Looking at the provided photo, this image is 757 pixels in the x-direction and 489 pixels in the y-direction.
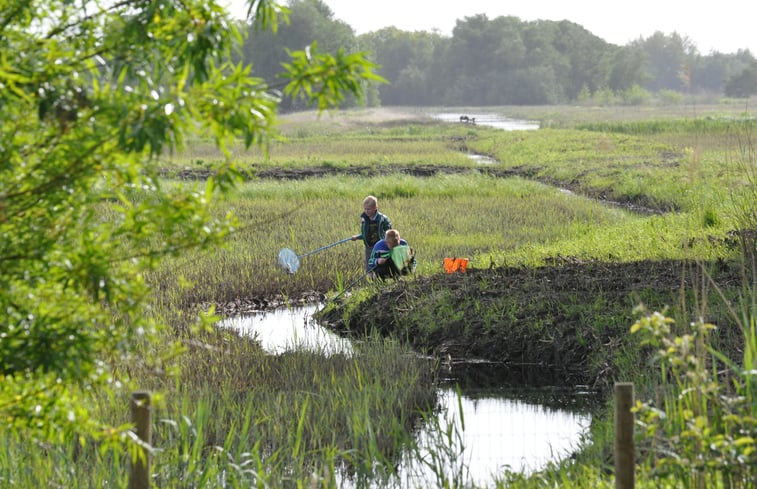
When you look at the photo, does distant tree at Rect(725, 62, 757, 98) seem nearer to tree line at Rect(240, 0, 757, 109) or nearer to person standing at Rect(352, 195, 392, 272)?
tree line at Rect(240, 0, 757, 109)

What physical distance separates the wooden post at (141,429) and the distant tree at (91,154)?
0.86 ft

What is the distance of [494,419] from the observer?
25.8 ft

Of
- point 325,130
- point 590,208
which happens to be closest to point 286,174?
point 590,208

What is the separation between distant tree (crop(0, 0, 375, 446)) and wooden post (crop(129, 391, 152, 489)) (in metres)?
0.26

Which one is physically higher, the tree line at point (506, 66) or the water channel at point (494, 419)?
the tree line at point (506, 66)

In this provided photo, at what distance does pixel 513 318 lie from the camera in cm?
980

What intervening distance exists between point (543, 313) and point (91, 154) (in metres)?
7.05

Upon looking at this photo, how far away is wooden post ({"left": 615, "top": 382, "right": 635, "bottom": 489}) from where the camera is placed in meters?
4.08

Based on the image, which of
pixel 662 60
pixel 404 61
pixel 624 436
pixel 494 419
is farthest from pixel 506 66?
pixel 624 436

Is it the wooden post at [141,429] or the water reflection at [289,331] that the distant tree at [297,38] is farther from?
the wooden post at [141,429]

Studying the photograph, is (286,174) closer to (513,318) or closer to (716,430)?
(513,318)

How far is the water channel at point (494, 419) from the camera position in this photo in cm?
659

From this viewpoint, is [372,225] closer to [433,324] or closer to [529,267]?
[529,267]

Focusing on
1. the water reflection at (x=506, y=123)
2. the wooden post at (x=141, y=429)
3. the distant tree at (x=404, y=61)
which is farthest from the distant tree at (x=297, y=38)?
the wooden post at (x=141, y=429)
